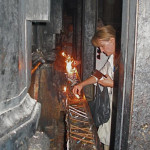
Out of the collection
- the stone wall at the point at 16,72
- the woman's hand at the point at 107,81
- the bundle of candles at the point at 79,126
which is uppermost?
the stone wall at the point at 16,72

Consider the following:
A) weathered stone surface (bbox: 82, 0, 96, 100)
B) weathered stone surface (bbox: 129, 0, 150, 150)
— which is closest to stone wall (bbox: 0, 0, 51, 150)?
weathered stone surface (bbox: 129, 0, 150, 150)

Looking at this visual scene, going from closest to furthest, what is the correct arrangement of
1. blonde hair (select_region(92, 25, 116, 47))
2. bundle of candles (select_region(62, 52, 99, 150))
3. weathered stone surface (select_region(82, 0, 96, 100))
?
bundle of candles (select_region(62, 52, 99, 150))
blonde hair (select_region(92, 25, 116, 47))
weathered stone surface (select_region(82, 0, 96, 100))

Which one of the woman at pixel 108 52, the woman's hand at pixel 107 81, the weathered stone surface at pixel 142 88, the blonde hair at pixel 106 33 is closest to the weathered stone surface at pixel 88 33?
the woman at pixel 108 52

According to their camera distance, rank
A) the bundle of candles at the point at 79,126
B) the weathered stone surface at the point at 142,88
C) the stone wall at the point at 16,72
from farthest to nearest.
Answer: the bundle of candles at the point at 79,126
the weathered stone surface at the point at 142,88
the stone wall at the point at 16,72

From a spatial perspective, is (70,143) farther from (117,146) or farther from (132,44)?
(132,44)

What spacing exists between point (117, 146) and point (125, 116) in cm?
41

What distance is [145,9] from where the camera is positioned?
1.58m

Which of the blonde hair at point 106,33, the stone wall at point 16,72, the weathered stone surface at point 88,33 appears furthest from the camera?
the weathered stone surface at point 88,33

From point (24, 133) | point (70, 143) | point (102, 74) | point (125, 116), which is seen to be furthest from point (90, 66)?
point (24, 133)

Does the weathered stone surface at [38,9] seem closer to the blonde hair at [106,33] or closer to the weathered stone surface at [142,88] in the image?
the weathered stone surface at [142,88]

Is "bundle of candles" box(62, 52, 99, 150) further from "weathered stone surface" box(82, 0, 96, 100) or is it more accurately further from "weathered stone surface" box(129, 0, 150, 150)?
"weathered stone surface" box(82, 0, 96, 100)

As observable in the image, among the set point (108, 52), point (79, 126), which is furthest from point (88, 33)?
point (79, 126)

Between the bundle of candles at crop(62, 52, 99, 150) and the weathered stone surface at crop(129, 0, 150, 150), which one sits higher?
the weathered stone surface at crop(129, 0, 150, 150)

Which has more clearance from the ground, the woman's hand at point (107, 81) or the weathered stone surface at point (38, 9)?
the weathered stone surface at point (38, 9)
